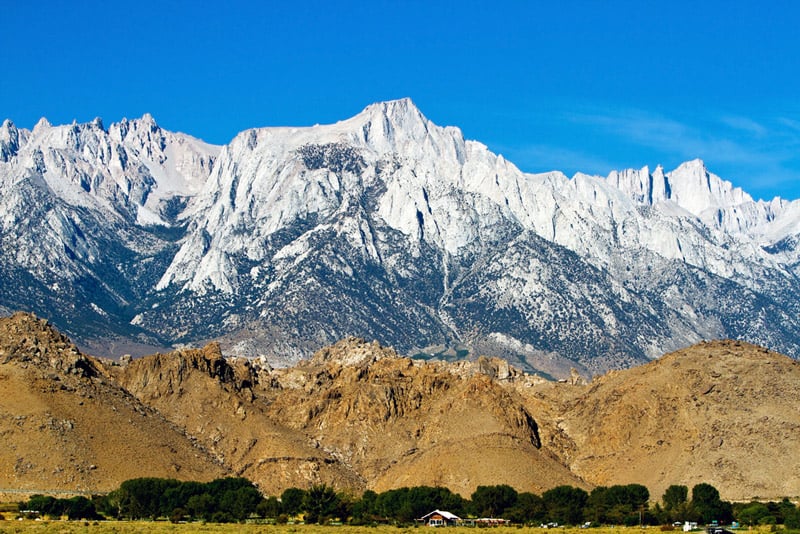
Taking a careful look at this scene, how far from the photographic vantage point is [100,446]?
191m

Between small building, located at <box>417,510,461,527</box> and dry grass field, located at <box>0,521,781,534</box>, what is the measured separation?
7574 mm

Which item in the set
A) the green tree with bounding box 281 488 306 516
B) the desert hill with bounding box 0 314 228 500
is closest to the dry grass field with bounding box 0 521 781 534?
the green tree with bounding box 281 488 306 516

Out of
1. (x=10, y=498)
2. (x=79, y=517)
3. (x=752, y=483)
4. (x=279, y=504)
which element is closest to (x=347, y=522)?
(x=279, y=504)

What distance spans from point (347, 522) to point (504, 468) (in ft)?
123

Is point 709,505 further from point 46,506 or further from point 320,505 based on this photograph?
point 46,506

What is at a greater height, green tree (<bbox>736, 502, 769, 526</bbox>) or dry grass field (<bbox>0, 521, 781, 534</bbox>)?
green tree (<bbox>736, 502, 769, 526</bbox>)

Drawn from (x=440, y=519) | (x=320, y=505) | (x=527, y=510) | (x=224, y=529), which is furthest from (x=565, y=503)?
(x=224, y=529)

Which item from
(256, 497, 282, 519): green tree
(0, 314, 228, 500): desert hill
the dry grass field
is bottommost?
the dry grass field

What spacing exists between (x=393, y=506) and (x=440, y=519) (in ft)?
30.5

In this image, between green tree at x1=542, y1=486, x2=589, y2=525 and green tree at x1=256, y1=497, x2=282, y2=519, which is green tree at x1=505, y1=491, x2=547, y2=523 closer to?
green tree at x1=542, y1=486, x2=589, y2=525

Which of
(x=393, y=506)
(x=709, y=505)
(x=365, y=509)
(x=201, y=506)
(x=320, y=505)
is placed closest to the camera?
(x=201, y=506)

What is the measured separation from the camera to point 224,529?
465ft

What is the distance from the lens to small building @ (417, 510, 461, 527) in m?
165

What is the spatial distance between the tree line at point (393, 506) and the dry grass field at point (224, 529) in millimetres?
10557
